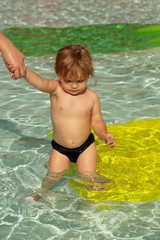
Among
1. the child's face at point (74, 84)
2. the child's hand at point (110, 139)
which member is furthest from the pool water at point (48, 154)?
the child's face at point (74, 84)

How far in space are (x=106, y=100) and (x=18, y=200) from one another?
2.71 metres

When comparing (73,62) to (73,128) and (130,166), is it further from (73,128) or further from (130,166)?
(130,166)

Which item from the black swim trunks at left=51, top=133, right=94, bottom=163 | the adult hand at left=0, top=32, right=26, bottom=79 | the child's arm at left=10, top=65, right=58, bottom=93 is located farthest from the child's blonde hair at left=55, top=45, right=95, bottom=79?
the black swim trunks at left=51, top=133, right=94, bottom=163

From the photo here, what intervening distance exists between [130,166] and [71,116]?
0.82m

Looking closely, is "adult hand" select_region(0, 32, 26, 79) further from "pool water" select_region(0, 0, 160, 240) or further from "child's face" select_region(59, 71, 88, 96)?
"pool water" select_region(0, 0, 160, 240)

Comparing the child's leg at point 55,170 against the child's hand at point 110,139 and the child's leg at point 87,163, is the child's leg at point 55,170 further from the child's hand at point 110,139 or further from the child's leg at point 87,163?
the child's hand at point 110,139

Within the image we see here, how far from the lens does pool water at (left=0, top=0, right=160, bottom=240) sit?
121 inches

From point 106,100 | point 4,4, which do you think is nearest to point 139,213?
point 106,100

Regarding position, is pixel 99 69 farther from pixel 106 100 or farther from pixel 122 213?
pixel 122 213

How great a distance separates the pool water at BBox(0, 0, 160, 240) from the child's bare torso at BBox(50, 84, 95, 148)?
36 centimetres

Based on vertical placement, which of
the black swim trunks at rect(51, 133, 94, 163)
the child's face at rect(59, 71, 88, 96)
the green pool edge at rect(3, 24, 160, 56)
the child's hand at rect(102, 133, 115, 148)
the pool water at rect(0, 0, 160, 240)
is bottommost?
the pool water at rect(0, 0, 160, 240)

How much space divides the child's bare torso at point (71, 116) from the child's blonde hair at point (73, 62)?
25cm

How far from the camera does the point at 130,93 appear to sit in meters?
6.11

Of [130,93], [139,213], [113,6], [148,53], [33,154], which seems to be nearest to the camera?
[139,213]
